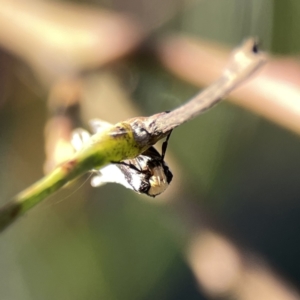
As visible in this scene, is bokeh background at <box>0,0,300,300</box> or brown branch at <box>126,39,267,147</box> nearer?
brown branch at <box>126,39,267,147</box>

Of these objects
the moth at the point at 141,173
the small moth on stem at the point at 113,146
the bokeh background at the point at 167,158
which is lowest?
the bokeh background at the point at 167,158

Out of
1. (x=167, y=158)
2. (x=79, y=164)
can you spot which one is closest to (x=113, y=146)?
(x=79, y=164)

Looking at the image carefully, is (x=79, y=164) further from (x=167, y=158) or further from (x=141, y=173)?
(x=167, y=158)

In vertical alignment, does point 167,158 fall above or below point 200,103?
below

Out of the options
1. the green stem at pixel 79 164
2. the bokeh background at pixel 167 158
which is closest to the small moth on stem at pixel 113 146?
the green stem at pixel 79 164

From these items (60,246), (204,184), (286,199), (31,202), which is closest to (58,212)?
(60,246)

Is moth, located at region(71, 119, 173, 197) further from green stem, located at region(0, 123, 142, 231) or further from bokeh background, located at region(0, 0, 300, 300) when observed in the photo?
bokeh background, located at region(0, 0, 300, 300)

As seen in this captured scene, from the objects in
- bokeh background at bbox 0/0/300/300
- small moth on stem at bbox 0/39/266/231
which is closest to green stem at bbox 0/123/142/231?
small moth on stem at bbox 0/39/266/231

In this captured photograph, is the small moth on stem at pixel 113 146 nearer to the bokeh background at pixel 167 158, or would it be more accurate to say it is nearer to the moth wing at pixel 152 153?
the moth wing at pixel 152 153
